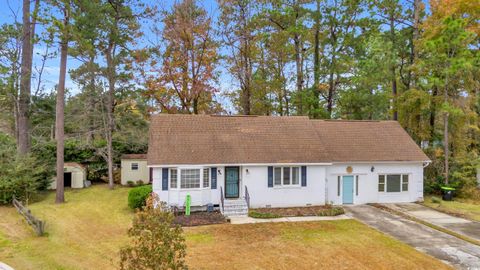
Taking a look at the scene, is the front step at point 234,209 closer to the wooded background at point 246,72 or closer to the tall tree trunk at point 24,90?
the wooded background at point 246,72

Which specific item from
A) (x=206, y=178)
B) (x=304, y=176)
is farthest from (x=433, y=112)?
(x=206, y=178)

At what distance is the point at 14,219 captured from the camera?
14828 millimetres

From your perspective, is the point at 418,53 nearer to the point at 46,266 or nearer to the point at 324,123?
the point at 324,123

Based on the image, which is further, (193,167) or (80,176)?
(80,176)

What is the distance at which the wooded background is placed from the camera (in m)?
20.3

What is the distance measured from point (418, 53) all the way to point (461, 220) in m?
14.2

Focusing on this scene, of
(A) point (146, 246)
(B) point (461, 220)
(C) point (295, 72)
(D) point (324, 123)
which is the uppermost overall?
(C) point (295, 72)

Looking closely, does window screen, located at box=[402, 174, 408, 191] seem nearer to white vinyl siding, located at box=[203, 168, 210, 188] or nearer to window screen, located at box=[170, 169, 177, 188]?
white vinyl siding, located at box=[203, 168, 210, 188]

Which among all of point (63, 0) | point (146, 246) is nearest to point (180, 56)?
point (63, 0)

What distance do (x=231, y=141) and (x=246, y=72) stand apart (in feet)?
42.3

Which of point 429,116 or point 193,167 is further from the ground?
point 429,116

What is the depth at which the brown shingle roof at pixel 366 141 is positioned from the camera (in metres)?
18.2

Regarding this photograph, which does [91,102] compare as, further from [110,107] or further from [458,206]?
[458,206]

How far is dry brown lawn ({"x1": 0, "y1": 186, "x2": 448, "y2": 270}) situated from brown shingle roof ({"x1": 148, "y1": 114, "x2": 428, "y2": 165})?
12.4 ft
